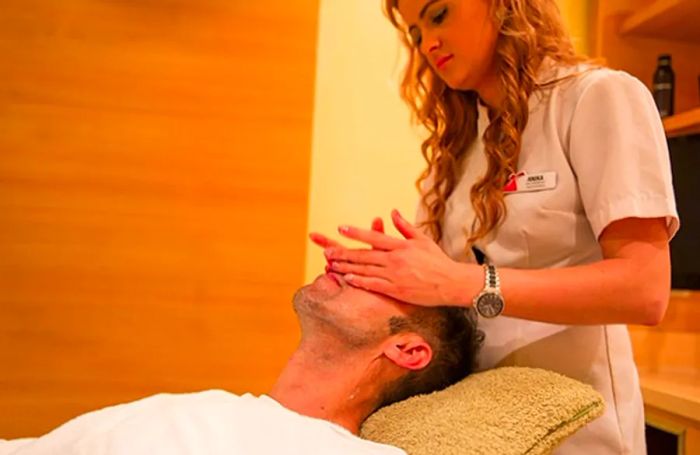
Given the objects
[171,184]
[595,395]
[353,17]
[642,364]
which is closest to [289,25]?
[353,17]

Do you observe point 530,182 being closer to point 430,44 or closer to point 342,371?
point 430,44

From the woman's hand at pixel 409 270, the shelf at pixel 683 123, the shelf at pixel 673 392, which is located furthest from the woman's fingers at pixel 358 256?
the shelf at pixel 683 123

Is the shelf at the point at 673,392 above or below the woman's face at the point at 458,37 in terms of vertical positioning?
below

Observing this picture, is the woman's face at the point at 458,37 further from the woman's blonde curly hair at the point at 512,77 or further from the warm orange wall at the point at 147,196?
the warm orange wall at the point at 147,196

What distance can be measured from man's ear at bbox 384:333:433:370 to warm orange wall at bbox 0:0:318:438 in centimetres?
64

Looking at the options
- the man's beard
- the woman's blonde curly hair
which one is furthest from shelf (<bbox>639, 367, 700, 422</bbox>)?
the man's beard

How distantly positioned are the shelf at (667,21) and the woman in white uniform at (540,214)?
1086 mm

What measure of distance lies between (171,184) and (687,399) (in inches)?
55.1

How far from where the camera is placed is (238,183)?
1751 mm

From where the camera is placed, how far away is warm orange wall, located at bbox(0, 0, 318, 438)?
1668mm

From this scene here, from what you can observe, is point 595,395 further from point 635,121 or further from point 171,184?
point 171,184

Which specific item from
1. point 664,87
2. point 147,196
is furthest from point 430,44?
point 664,87

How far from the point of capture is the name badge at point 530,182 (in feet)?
3.70

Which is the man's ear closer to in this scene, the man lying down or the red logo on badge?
the man lying down
